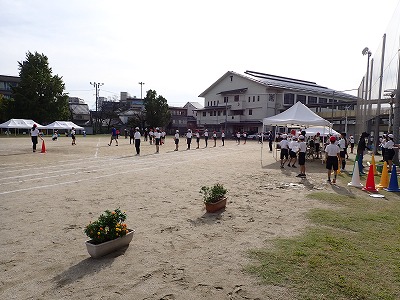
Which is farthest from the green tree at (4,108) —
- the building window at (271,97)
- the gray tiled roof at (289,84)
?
the building window at (271,97)

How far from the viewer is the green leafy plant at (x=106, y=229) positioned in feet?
14.2

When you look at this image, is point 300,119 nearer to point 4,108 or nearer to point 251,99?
point 251,99

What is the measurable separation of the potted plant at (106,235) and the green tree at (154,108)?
176ft

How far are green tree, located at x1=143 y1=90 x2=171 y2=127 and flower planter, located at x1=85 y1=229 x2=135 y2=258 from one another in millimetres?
53537

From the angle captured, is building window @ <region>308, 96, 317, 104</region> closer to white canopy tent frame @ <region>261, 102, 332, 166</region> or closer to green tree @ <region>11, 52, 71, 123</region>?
white canopy tent frame @ <region>261, 102, 332, 166</region>

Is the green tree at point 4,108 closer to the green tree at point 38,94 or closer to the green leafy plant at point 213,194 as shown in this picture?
the green tree at point 38,94

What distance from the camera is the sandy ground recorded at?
11.5 feet

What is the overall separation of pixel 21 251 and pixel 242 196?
18.4 feet

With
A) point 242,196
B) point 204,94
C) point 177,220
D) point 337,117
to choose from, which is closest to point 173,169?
point 242,196

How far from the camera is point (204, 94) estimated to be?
66500mm

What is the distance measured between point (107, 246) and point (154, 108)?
5388cm

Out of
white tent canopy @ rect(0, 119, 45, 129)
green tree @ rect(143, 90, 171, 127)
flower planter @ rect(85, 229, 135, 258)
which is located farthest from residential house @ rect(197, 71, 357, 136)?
flower planter @ rect(85, 229, 135, 258)

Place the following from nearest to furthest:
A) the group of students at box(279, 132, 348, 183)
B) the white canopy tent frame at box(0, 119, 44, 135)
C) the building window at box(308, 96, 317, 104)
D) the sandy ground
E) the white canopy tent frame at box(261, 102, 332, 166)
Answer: the sandy ground < the group of students at box(279, 132, 348, 183) < the white canopy tent frame at box(261, 102, 332, 166) < the white canopy tent frame at box(0, 119, 44, 135) < the building window at box(308, 96, 317, 104)

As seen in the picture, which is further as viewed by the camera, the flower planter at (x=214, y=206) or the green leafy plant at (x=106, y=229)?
the flower planter at (x=214, y=206)
